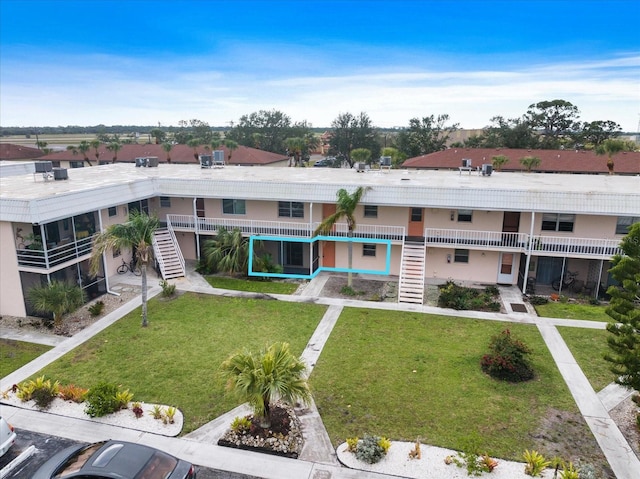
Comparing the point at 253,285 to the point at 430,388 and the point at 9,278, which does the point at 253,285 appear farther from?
the point at 430,388

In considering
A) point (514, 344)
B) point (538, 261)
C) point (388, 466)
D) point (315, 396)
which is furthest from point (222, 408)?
point (538, 261)

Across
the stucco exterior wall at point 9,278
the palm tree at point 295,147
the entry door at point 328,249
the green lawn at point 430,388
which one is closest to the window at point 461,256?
the green lawn at point 430,388

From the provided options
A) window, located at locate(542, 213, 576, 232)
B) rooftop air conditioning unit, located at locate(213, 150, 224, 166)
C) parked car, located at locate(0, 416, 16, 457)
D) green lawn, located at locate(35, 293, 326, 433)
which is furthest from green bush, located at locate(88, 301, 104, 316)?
window, located at locate(542, 213, 576, 232)

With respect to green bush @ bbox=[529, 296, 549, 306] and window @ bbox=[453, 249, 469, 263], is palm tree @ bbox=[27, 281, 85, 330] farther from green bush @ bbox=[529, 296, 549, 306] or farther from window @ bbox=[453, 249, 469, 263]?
green bush @ bbox=[529, 296, 549, 306]

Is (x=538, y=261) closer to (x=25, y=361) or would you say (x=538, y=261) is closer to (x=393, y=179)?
(x=393, y=179)

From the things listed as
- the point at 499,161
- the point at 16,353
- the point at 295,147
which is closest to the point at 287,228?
the point at 16,353
